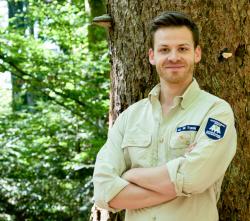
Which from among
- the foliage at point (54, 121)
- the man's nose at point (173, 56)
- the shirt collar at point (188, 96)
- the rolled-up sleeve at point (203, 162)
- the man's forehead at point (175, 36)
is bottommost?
the foliage at point (54, 121)

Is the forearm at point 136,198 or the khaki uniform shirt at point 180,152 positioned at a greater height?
the khaki uniform shirt at point 180,152

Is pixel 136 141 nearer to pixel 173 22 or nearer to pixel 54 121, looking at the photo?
pixel 173 22

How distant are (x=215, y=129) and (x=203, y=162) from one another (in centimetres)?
16

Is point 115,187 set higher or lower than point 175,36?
lower

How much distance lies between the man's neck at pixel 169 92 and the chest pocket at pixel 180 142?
0.56ft

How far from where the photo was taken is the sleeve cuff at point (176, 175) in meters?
2.12

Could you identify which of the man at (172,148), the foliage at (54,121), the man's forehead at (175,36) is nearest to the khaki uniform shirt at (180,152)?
the man at (172,148)

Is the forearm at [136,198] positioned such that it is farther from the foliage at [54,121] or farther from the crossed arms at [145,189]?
the foliage at [54,121]

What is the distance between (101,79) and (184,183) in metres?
4.86

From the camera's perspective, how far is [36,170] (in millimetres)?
7539

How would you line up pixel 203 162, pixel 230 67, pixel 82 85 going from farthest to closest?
pixel 82 85
pixel 230 67
pixel 203 162

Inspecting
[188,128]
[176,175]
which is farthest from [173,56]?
[176,175]

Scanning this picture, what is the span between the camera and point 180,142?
225 cm

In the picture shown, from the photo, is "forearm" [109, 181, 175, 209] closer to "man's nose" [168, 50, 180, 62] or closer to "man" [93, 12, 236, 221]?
"man" [93, 12, 236, 221]
